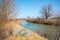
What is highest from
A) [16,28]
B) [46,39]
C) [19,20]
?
[19,20]

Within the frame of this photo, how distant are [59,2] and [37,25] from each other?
58 cm

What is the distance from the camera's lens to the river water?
2125 mm

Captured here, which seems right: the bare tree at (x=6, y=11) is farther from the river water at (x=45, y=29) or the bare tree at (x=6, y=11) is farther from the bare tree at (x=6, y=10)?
the river water at (x=45, y=29)

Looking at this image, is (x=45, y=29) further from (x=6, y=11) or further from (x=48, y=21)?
(x=6, y=11)

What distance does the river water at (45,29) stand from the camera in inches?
83.7

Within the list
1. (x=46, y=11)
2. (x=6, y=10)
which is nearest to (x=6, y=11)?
(x=6, y=10)

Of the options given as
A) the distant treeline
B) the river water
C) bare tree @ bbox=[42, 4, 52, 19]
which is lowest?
the river water

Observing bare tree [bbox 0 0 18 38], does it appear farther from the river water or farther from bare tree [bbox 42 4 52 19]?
bare tree [bbox 42 4 52 19]

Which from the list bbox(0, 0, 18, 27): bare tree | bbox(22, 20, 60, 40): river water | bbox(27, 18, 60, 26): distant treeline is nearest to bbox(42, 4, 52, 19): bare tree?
bbox(27, 18, 60, 26): distant treeline

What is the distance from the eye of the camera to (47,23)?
2197mm

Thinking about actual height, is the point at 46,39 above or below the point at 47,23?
below

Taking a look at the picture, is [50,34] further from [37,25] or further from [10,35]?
[10,35]

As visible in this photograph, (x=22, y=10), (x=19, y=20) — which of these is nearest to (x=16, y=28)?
(x=19, y=20)

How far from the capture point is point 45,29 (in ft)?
7.14
